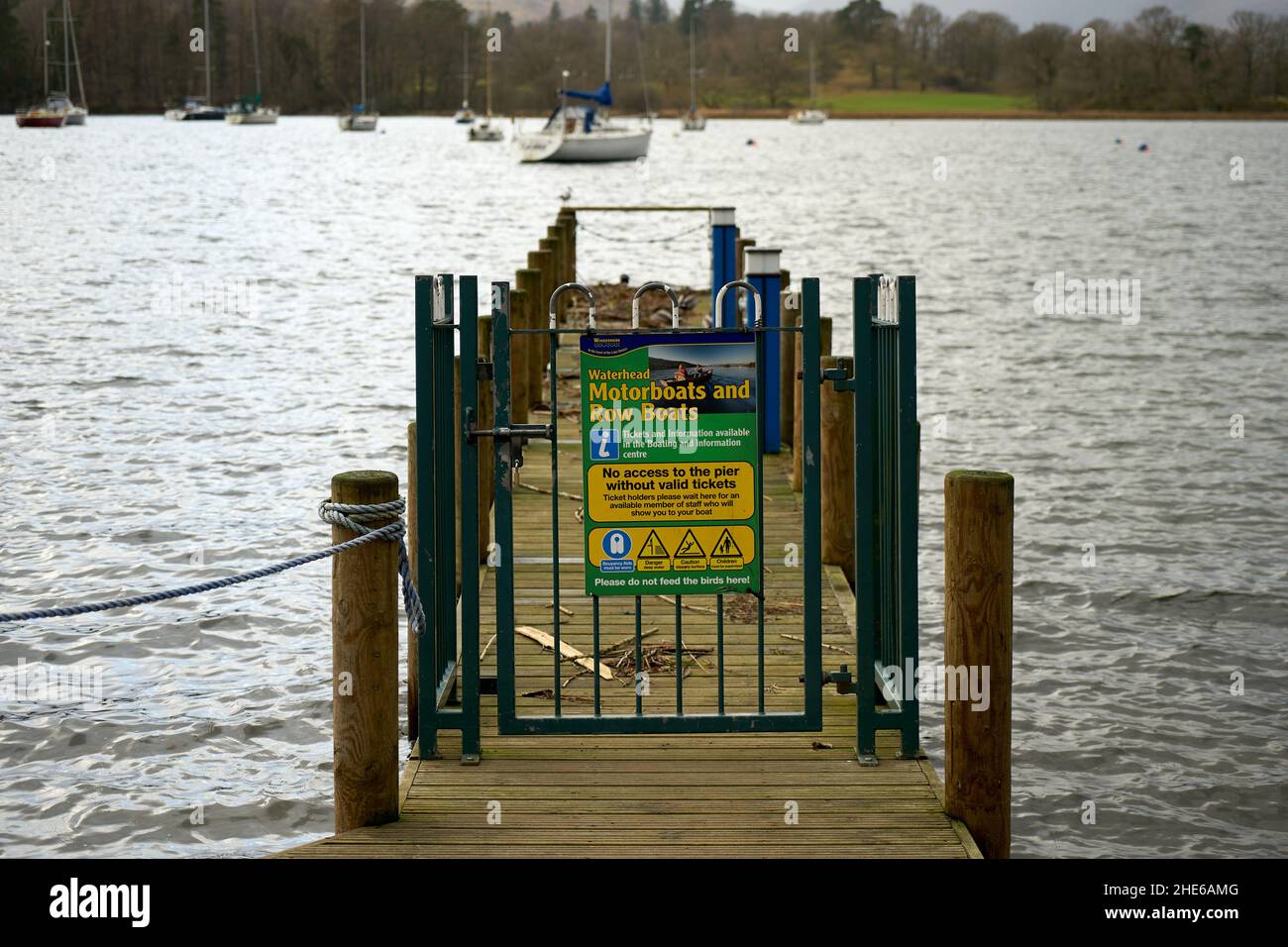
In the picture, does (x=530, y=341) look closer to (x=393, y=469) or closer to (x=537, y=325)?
(x=537, y=325)

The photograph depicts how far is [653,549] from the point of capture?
6562mm

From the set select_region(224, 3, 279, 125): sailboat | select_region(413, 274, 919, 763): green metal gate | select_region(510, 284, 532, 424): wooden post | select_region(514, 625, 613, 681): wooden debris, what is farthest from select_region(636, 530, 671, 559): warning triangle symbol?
select_region(224, 3, 279, 125): sailboat

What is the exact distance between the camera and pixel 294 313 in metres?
32.7

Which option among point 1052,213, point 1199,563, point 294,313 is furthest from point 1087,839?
point 1052,213

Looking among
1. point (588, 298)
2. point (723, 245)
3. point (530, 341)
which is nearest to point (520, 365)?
point (530, 341)

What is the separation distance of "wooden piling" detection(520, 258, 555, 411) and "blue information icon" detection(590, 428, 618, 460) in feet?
23.4

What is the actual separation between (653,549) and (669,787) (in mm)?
928

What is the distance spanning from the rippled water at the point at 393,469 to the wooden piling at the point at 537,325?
2.42 metres

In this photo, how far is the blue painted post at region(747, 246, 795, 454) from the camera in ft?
40.3

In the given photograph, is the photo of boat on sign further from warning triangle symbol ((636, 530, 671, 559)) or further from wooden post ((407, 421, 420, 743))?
wooden post ((407, 421, 420, 743))

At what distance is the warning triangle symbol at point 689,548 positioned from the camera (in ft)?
21.5

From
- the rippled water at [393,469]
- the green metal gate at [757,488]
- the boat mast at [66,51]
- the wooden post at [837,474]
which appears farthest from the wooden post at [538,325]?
the boat mast at [66,51]

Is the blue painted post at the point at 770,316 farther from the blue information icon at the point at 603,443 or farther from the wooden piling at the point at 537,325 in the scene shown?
the blue information icon at the point at 603,443
